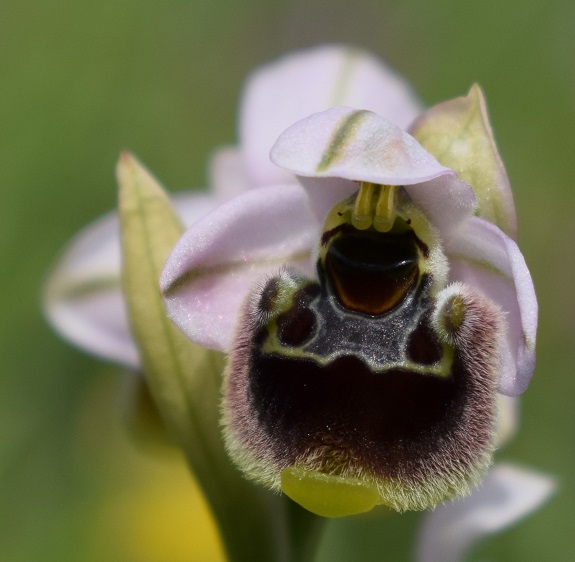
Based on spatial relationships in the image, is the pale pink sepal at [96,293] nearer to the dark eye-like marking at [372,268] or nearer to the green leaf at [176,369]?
the green leaf at [176,369]

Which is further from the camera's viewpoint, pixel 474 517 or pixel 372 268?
pixel 474 517

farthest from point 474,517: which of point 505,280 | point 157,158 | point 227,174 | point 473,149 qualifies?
point 157,158

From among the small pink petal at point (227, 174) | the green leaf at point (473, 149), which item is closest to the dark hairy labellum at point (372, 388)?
the green leaf at point (473, 149)

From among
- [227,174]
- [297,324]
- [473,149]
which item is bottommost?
[227,174]

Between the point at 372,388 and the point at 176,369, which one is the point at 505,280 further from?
the point at 176,369

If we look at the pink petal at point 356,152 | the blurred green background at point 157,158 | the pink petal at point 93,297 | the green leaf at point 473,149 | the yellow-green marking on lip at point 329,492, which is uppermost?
the pink petal at point 356,152

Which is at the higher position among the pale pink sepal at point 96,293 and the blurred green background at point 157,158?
the pale pink sepal at point 96,293

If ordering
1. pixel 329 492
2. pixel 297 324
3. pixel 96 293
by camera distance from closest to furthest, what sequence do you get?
pixel 329 492 < pixel 297 324 < pixel 96 293
